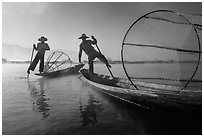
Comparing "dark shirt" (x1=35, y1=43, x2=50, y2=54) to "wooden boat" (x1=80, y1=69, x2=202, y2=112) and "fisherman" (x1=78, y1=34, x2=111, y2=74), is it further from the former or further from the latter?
"wooden boat" (x1=80, y1=69, x2=202, y2=112)

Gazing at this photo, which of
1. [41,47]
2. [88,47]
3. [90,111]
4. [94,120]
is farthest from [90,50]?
[94,120]

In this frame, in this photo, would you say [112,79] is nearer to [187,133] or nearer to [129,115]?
[129,115]

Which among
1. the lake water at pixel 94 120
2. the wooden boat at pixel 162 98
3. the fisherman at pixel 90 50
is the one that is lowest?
the lake water at pixel 94 120

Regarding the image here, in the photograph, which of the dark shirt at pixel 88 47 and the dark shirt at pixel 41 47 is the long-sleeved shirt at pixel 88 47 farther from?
the dark shirt at pixel 41 47

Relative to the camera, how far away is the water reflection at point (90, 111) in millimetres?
5925

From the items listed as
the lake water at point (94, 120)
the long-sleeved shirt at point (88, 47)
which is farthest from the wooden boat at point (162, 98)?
the long-sleeved shirt at point (88, 47)

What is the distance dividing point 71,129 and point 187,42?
6.46 m

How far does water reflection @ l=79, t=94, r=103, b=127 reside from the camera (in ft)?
19.4

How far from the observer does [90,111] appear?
22.9 ft

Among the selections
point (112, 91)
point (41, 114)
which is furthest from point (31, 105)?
point (112, 91)

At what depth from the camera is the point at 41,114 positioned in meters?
6.82

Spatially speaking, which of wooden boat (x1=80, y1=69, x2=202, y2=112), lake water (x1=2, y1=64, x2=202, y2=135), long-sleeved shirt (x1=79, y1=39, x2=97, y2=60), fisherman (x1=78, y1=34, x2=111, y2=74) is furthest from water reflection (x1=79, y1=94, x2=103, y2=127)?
long-sleeved shirt (x1=79, y1=39, x2=97, y2=60)

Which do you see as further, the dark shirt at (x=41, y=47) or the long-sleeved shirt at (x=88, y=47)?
the dark shirt at (x=41, y=47)

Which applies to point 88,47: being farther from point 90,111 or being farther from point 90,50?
point 90,111
